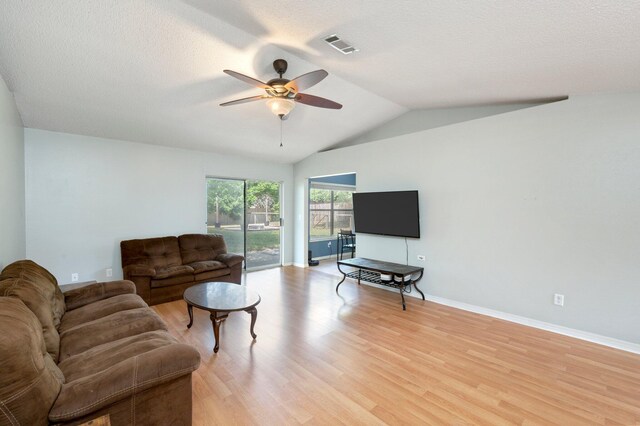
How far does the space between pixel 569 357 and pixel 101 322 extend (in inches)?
167

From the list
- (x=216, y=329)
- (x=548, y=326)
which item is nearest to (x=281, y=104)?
(x=216, y=329)

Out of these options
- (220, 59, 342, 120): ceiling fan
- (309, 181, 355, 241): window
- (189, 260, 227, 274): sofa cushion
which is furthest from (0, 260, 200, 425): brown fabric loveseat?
(309, 181, 355, 241): window

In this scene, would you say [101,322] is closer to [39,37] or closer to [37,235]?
[39,37]

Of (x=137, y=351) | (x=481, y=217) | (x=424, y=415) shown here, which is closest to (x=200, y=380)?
(x=137, y=351)

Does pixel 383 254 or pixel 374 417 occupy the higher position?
pixel 383 254

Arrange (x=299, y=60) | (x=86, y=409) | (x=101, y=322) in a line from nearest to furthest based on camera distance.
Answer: (x=86, y=409) < (x=101, y=322) < (x=299, y=60)

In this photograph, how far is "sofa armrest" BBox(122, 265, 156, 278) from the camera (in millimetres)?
3898

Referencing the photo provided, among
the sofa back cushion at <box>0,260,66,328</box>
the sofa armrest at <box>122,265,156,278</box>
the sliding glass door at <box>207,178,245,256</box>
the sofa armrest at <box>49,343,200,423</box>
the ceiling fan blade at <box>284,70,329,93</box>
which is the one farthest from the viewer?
the sliding glass door at <box>207,178,245,256</box>

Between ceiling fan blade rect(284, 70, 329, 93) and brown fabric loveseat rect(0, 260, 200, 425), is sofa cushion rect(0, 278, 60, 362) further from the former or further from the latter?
ceiling fan blade rect(284, 70, 329, 93)

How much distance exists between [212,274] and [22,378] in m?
3.43

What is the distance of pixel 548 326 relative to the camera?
3.27 meters

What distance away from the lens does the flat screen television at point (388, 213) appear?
441 cm

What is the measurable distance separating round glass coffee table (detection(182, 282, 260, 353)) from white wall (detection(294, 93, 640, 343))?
2741mm

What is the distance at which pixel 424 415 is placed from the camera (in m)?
1.93
